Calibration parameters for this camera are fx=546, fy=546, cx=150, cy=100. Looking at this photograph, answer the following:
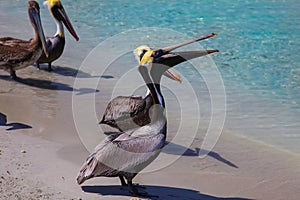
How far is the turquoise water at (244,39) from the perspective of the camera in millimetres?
5914

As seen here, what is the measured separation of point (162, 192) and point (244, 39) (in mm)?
6012

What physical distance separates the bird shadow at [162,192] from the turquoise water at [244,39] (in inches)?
59.0

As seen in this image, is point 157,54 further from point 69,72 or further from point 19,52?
point 69,72

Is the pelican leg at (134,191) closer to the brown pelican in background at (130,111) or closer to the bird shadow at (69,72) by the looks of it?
the brown pelican in background at (130,111)

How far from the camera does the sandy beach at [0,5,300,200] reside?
386 cm

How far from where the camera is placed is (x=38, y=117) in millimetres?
5383

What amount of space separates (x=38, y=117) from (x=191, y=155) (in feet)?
5.24

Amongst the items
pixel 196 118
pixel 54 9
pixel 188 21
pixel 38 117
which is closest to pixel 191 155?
pixel 196 118

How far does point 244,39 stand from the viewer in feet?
31.3

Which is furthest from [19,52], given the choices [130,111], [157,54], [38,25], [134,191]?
[134,191]

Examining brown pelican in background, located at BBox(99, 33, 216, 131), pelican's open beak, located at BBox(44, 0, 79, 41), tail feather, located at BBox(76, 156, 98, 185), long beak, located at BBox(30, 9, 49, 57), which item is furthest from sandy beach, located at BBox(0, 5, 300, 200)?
pelican's open beak, located at BBox(44, 0, 79, 41)

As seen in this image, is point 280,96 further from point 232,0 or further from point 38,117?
point 232,0

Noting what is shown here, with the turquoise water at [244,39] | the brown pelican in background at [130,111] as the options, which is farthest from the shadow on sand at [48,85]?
the turquoise water at [244,39]

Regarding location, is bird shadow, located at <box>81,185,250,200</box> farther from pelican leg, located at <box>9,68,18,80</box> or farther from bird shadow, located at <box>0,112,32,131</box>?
pelican leg, located at <box>9,68,18,80</box>
